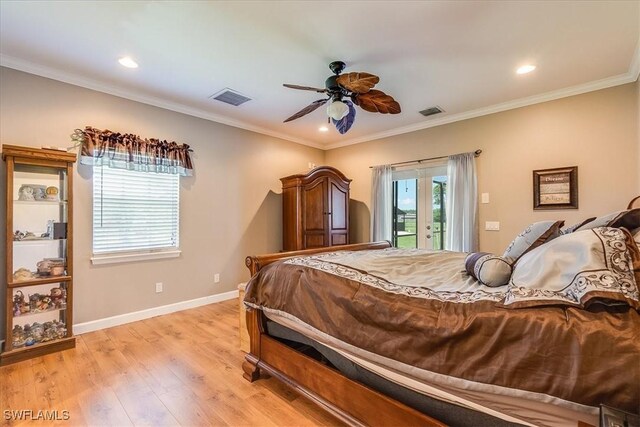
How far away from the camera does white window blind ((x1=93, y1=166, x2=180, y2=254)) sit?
3246mm

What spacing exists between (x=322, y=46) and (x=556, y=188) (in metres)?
3.14

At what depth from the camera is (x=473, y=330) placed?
3.72ft

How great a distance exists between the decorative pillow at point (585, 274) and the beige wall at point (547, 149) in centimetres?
276

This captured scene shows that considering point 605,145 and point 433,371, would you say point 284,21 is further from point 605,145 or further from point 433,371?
point 605,145

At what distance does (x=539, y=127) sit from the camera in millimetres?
3527

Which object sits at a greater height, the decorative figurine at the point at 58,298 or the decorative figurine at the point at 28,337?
the decorative figurine at the point at 58,298

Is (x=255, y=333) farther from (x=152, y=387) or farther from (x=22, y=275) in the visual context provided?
(x=22, y=275)

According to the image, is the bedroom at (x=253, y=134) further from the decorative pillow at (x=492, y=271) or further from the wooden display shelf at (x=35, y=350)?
the decorative pillow at (x=492, y=271)

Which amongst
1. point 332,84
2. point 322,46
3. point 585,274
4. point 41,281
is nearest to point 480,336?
point 585,274

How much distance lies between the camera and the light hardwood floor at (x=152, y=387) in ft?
5.87

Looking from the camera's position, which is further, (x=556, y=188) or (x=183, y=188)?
(x=183, y=188)

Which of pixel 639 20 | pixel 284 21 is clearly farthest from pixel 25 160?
pixel 639 20

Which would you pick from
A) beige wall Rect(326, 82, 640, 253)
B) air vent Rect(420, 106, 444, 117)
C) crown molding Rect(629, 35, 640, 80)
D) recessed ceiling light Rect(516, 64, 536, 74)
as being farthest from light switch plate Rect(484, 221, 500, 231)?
crown molding Rect(629, 35, 640, 80)

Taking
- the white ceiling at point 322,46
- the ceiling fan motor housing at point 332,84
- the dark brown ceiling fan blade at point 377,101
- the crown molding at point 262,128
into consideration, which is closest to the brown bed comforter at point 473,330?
the dark brown ceiling fan blade at point 377,101
